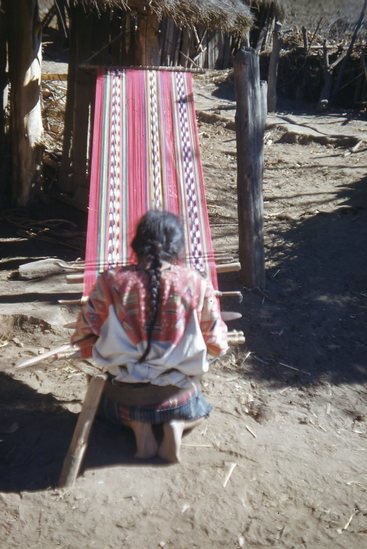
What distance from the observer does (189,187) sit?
4.44 metres

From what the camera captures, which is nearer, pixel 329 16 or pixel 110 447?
pixel 110 447

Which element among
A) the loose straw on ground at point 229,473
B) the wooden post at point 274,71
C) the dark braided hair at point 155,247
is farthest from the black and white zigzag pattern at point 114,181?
the wooden post at point 274,71

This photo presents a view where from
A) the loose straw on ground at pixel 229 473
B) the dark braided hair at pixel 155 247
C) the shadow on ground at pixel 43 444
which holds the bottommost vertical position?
the loose straw on ground at pixel 229 473

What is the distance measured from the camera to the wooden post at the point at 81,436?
9.80 feet

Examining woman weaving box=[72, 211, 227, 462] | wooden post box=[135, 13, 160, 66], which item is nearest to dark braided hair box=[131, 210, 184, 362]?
woman weaving box=[72, 211, 227, 462]

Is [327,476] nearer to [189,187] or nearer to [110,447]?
[110,447]

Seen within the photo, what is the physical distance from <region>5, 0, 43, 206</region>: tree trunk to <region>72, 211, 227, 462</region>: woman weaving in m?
3.37

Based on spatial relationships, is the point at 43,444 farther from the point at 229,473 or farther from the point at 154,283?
the point at 154,283

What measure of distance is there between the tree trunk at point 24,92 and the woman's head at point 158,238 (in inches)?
132

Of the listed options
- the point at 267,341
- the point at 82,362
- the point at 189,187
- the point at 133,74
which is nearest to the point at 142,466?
the point at 82,362

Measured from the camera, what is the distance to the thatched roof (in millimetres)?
4838

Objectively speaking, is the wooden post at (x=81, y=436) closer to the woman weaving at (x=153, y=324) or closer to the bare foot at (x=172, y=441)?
the woman weaving at (x=153, y=324)

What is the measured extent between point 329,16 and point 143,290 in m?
16.3

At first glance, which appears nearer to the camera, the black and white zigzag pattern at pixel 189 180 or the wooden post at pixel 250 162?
the black and white zigzag pattern at pixel 189 180
